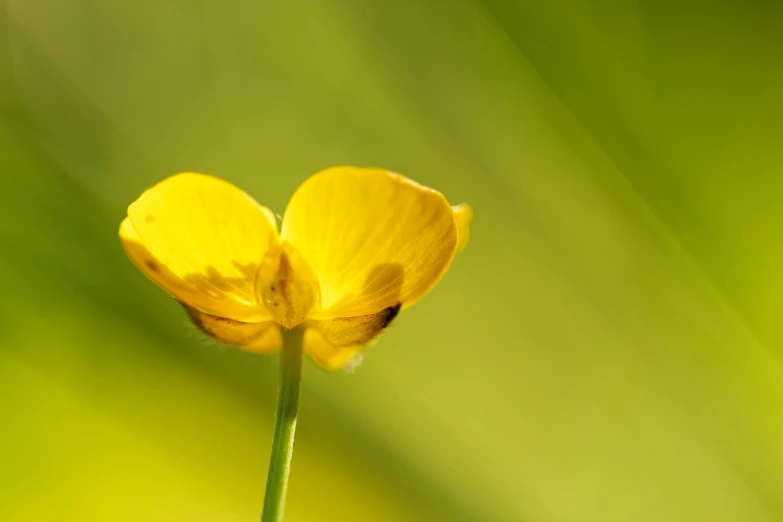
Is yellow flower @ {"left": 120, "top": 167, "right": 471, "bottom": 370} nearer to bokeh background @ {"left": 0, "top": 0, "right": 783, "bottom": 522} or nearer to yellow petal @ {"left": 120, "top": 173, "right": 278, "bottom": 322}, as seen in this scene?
yellow petal @ {"left": 120, "top": 173, "right": 278, "bottom": 322}

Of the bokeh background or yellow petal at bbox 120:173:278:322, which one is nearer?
yellow petal at bbox 120:173:278:322

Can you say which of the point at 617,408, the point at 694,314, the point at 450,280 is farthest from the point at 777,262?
the point at 450,280

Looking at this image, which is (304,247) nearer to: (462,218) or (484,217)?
(462,218)

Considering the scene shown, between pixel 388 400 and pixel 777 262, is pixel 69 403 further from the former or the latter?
pixel 777 262

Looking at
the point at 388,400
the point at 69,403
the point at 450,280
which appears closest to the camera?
the point at 69,403

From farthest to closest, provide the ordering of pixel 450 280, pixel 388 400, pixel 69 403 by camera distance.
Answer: pixel 450 280 → pixel 388 400 → pixel 69 403

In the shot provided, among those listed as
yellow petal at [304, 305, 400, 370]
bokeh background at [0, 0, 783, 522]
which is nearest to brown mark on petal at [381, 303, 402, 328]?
yellow petal at [304, 305, 400, 370]

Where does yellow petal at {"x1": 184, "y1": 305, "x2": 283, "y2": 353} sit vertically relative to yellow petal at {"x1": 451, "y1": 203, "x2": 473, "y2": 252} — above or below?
above
